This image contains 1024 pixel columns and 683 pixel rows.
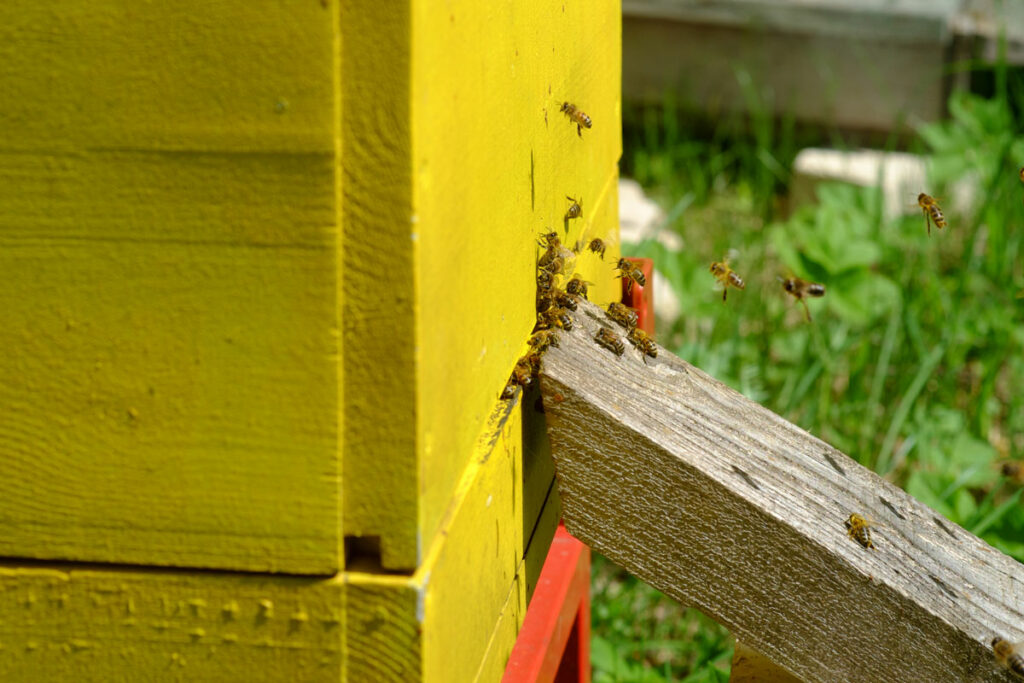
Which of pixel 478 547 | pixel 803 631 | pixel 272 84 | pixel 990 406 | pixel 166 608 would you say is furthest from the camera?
pixel 990 406

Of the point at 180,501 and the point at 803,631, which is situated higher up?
the point at 180,501

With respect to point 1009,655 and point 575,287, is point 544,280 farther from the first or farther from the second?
point 1009,655

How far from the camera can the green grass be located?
246 cm

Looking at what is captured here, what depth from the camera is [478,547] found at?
40.1 inches

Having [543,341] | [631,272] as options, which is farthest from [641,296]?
[543,341]

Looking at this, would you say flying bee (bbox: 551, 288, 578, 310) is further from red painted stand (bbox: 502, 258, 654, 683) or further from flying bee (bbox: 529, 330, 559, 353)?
red painted stand (bbox: 502, 258, 654, 683)

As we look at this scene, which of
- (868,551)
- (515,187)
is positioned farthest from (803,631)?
(515,187)

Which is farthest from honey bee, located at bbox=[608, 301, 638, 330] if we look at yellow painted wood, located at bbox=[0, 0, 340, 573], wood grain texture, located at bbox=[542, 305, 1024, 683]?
yellow painted wood, located at bbox=[0, 0, 340, 573]

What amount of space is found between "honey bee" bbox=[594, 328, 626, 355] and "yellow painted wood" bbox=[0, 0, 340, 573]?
0.47 m

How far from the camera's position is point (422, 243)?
2.71 ft

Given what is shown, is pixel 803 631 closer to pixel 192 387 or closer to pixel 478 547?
pixel 478 547

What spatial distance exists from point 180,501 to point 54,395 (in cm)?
13

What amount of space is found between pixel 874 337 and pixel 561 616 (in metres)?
2.11

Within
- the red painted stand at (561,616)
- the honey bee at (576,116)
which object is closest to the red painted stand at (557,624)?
the red painted stand at (561,616)
